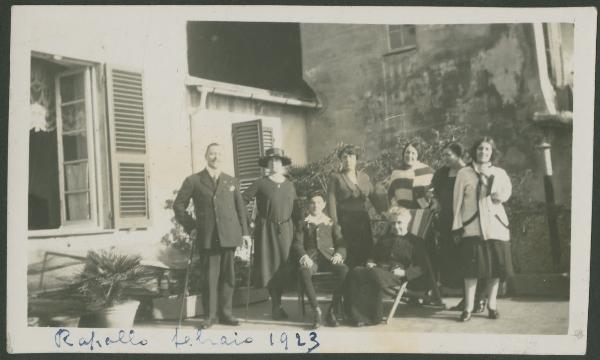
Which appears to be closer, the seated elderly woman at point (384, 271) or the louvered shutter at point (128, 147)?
the seated elderly woman at point (384, 271)

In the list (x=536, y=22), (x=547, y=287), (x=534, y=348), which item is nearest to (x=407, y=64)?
(x=536, y=22)

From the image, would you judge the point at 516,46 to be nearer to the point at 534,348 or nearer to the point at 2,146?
the point at 534,348

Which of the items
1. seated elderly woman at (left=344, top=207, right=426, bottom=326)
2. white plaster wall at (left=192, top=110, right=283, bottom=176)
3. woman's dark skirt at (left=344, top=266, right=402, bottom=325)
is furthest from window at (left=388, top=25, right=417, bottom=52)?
woman's dark skirt at (left=344, top=266, right=402, bottom=325)

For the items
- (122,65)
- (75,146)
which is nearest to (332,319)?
(75,146)

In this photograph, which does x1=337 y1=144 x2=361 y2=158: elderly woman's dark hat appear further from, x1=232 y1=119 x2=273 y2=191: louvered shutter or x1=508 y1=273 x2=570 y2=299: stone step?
x1=508 y1=273 x2=570 y2=299: stone step

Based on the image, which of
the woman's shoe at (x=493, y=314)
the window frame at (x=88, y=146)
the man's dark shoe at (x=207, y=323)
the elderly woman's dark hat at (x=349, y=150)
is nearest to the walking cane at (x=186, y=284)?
the man's dark shoe at (x=207, y=323)

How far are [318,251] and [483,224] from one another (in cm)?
115

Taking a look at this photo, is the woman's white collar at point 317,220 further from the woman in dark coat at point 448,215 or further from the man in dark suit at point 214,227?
the woman in dark coat at point 448,215

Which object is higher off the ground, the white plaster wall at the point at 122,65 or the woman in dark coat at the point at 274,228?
the white plaster wall at the point at 122,65

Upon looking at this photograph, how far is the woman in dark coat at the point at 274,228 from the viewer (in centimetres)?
425

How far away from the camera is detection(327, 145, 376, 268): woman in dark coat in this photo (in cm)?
427

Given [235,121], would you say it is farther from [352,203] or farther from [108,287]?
[108,287]

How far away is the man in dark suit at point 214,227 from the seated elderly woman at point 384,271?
826 mm

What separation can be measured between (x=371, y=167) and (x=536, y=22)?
1510 mm
